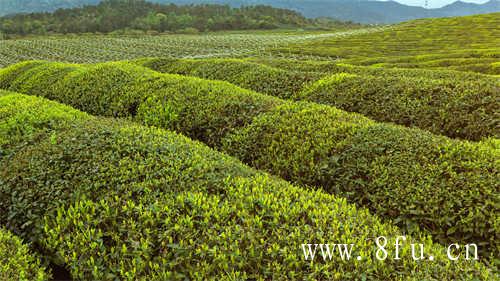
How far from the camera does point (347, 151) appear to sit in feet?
22.8

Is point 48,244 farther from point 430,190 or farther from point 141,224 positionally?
point 430,190

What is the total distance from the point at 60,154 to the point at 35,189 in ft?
2.37

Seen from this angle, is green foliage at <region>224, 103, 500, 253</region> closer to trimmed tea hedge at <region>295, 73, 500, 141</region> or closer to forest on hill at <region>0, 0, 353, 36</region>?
trimmed tea hedge at <region>295, 73, 500, 141</region>

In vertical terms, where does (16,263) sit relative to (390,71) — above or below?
below

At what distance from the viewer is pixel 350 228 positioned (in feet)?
14.9

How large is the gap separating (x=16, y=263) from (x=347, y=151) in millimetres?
5063

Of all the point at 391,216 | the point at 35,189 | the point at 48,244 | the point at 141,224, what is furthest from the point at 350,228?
the point at 35,189

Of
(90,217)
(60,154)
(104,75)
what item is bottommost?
(90,217)

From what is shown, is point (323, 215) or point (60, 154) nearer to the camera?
point (323, 215)

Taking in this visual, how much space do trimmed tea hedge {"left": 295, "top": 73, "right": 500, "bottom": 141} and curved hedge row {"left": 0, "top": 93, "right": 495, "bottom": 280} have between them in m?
4.84

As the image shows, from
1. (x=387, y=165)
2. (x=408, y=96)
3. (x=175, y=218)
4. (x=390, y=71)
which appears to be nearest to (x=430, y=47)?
(x=390, y=71)

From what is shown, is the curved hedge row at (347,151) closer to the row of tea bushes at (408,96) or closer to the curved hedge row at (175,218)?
the curved hedge row at (175,218)

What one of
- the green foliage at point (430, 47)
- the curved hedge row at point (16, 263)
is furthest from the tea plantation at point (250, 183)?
the green foliage at point (430, 47)

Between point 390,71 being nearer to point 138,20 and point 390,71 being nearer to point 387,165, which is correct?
point 387,165
